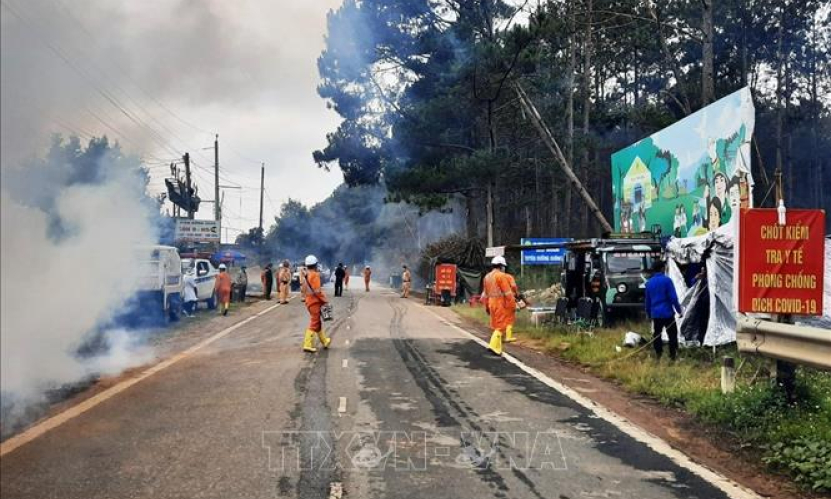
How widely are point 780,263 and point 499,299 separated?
18.8ft

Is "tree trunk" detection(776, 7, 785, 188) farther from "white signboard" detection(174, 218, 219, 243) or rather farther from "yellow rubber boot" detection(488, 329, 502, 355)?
"yellow rubber boot" detection(488, 329, 502, 355)

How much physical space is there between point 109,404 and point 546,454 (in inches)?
190

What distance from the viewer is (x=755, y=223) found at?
330 inches

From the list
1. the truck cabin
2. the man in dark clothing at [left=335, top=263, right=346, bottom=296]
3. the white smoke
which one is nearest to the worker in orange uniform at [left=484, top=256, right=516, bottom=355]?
the truck cabin

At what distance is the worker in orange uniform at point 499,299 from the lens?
43.5 ft

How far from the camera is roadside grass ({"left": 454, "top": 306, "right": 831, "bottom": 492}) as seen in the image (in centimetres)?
631

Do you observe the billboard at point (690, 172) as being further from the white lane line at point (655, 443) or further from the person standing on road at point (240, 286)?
the person standing on road at point (240, 286)

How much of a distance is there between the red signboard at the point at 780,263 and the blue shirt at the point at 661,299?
3.53 meters

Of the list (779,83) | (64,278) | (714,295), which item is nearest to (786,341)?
(714,295)

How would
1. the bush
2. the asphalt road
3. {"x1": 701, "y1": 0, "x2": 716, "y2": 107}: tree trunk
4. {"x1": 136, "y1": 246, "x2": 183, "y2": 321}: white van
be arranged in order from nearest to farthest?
the asphalt road → the bush → {"x1": 136, "y1": 246, "x2": 183, "y2": 321}: white van → {"x1": 701, "y1": 0, "x2": 716, "y2": 107}: tree trunk

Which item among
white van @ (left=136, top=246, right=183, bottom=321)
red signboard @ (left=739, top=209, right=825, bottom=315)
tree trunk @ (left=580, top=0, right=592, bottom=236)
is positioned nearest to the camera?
red signboard @ (left=739, top=209, right=825, bottom=315)

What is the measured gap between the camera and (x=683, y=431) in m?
7.58

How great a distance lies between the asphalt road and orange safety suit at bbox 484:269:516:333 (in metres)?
2.20

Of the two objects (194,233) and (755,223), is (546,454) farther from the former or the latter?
(194,233)
